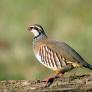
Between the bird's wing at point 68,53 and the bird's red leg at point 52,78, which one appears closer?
the bird's red leg at point 52,78

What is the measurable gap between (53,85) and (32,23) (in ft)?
44.2

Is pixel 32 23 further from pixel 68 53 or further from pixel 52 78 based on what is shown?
pixel 52 78

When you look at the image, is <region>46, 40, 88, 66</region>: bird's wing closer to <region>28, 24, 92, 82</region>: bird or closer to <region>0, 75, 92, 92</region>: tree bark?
<region>28, 24, 92, 82</region>: bird

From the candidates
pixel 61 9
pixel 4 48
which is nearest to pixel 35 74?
pixel 4 48

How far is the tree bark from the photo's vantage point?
1300 centimetres

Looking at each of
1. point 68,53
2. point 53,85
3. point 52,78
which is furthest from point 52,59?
point 53,85

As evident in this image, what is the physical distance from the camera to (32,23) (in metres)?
26.6

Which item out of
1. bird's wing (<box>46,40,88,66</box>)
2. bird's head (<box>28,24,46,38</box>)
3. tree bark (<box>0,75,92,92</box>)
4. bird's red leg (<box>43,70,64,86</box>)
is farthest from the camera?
bird's head (<box>28,24,46,38</box>)

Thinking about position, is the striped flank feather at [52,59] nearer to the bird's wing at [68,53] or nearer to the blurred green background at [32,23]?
the bird's wing at [68,53]

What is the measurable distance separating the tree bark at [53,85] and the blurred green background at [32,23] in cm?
608

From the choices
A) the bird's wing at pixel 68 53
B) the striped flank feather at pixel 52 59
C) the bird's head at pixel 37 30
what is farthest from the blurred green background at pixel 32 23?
the bird's wing at pixel 68 53

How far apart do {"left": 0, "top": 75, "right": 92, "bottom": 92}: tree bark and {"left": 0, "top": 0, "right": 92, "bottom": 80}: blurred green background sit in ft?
19.9

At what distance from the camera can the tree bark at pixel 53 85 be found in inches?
512

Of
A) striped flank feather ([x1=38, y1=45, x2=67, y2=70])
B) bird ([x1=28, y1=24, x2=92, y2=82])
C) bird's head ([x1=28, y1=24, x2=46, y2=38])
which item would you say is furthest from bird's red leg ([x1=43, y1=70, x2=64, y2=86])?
bird's head ([x1=28, y1=24, x2=46, y2=38])
